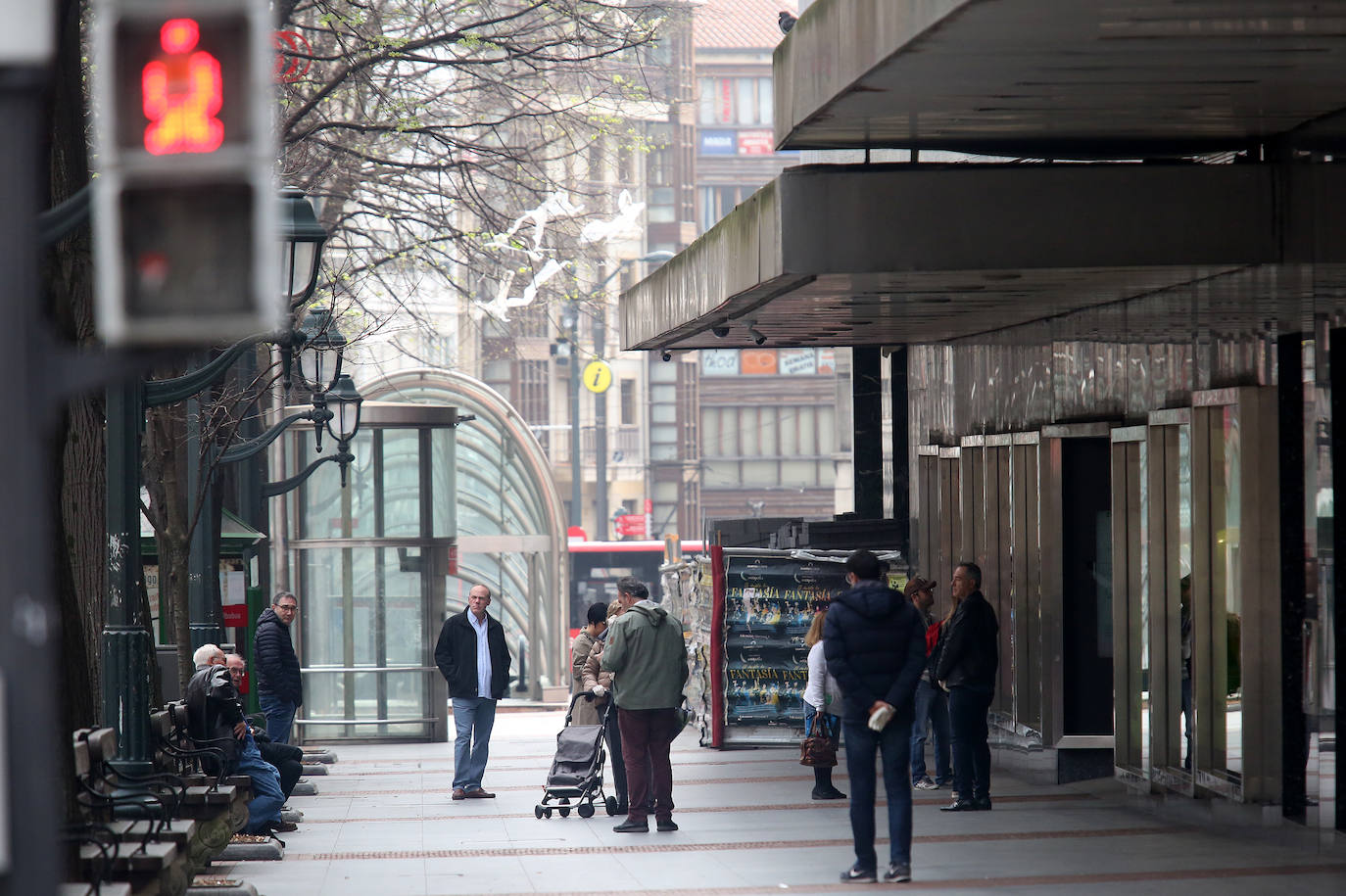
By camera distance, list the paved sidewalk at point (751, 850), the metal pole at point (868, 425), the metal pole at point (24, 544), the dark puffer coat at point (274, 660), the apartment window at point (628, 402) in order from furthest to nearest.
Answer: the apartment window at point (628, 402) → the metal pole at point (868, 425) → the dark puffer coat at point (274, 660) → the paved sidewalk at point (751, 850) → the metal pole at point (24, 544)

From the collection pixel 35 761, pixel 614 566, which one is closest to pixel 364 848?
pixel 35 761

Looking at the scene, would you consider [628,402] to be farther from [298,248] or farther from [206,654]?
[298,248]

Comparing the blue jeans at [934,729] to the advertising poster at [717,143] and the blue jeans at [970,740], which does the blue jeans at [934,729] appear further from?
the advertising poster at [717,143]

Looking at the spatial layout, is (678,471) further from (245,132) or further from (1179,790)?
(245,132)

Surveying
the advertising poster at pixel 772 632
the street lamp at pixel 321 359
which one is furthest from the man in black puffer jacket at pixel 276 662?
the advertising poster at pixel 772 632

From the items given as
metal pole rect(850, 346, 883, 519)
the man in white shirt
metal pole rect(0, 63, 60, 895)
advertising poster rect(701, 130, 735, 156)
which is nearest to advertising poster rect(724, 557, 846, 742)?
metal pole rect(850, 346, 883, 519)

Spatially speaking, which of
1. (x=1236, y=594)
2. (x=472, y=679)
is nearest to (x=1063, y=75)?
(x=1236, y=594)

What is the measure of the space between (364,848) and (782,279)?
4569mm

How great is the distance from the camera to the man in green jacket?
11.4 metres

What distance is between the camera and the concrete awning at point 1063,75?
20.8ft

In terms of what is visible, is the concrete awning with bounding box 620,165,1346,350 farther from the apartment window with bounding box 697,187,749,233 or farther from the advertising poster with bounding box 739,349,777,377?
the apartment window with bounding box 697,187,749,233

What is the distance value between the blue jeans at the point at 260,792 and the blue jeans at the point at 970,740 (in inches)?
172

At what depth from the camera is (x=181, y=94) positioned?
312 cm

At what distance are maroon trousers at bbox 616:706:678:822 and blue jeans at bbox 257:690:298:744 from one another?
4.11 m
